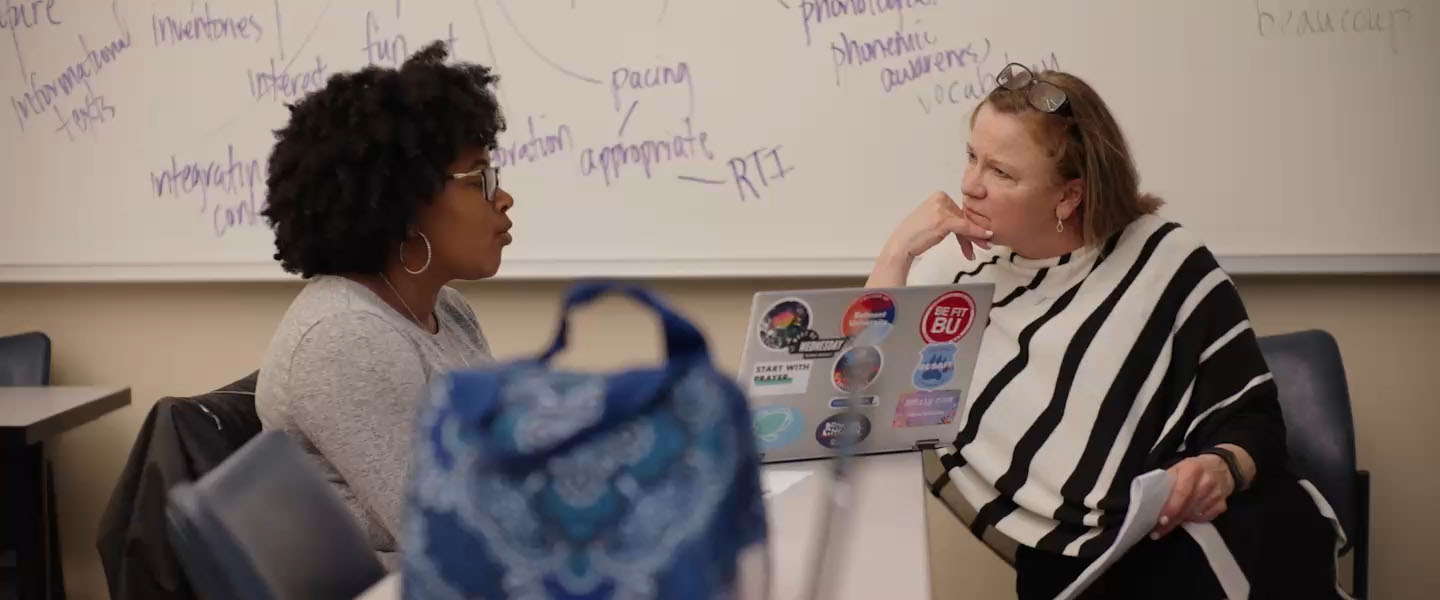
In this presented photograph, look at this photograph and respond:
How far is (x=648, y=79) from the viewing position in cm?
251

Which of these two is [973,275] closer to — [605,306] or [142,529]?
[605,306]

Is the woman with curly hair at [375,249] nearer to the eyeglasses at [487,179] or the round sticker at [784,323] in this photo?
the eyeglasses at [487,179]

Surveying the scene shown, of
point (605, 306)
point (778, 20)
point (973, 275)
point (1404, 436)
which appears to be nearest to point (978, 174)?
point (973, 275)

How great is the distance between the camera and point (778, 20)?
2.46m

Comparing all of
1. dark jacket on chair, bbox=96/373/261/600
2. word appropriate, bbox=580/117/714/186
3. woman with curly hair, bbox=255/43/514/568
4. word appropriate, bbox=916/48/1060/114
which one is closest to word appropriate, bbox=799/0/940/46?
word appropriate, bbox=916/48/1060/114

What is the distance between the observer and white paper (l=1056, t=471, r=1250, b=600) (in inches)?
55.8

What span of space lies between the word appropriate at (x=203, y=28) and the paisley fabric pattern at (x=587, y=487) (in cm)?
200

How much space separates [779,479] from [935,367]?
0.23m

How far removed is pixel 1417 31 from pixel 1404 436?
2.44 feet

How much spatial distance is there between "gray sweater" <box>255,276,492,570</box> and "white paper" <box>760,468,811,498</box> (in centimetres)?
40

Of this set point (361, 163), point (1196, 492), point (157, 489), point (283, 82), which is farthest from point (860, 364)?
point (283, 82)

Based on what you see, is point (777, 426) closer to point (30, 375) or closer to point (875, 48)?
point (875, 48)

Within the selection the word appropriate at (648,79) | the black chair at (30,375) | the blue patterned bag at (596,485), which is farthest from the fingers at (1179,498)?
the black chair at (30,375)

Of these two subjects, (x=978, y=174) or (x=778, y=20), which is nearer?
(x=978, y=174)
